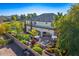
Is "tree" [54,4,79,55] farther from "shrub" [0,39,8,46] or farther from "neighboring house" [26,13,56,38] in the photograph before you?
"shrub" [0,39,8,46]

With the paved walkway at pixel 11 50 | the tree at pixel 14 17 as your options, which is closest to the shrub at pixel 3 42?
the paved walkway at pixel 11 50

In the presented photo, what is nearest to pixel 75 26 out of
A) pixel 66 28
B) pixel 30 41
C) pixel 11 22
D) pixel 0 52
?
pixel 66 28

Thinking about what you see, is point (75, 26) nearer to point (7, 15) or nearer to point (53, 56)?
point (53, 56)

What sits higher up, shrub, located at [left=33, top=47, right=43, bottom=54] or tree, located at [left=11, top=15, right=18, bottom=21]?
tree, located at [left=11, top=15, right=18, bottom=21]

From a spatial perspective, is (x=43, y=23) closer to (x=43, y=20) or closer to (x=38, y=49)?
(x=43, y=20)

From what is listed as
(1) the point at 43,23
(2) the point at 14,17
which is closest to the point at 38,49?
(1) the point at 43,23

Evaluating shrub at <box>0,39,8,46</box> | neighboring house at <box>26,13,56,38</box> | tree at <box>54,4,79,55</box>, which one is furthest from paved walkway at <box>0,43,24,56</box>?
tree at <box>54,4,79,55</box>
